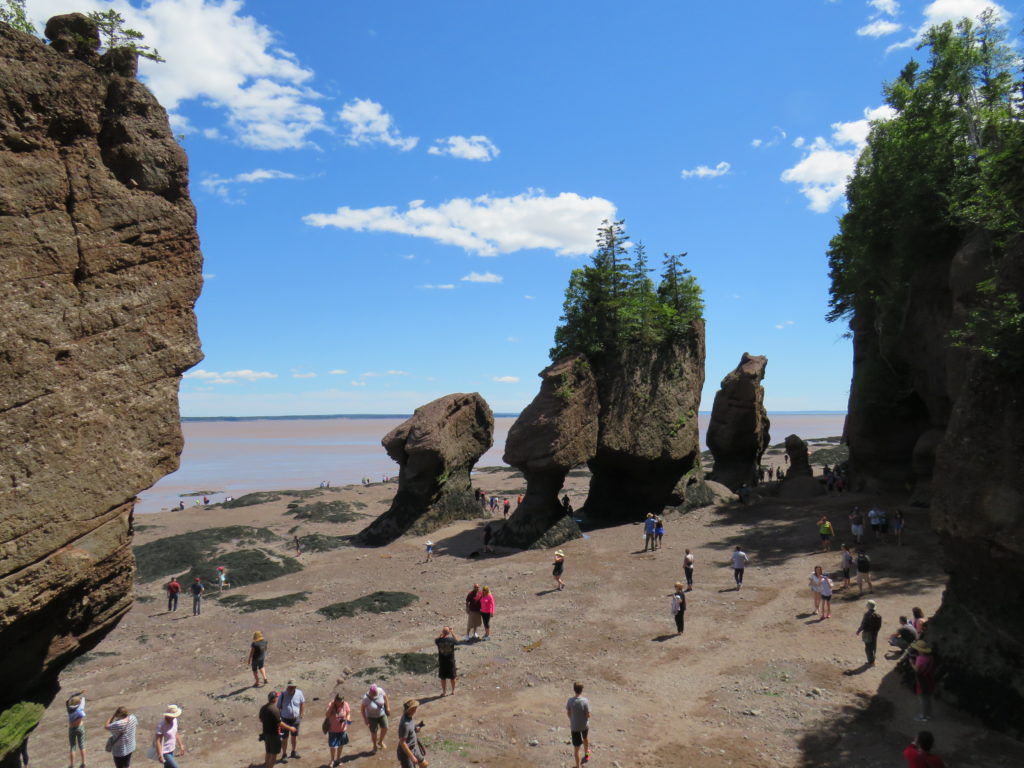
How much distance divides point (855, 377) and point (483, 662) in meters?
31.4

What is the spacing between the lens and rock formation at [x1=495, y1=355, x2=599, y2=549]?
2939 centimetres

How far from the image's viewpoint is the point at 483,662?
51.9 feet

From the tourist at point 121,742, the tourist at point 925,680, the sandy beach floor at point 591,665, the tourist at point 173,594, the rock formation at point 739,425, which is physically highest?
the rock formation at point 739,425

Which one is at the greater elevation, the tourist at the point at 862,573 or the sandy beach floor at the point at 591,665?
the tourist at the point at 862,573

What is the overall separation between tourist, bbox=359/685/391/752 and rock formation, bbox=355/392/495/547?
2349 centimetres

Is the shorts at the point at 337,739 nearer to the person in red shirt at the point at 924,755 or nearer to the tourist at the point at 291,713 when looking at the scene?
the tourist at the point at 291,713

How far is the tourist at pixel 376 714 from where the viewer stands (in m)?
11.5

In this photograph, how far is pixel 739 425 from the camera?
142 ft

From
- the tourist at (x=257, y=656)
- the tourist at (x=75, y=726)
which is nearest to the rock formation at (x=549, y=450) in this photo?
the tourist at (x=257, y=656)

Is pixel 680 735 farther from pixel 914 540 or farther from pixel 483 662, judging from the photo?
pixel 914 540

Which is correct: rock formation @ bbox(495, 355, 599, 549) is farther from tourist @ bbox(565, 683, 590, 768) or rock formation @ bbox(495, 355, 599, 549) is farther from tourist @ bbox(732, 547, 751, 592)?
tourist @ bbox(565, 683, 590, 768)

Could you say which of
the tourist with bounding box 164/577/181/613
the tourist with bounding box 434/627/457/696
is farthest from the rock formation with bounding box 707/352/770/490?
the tourist with bounding box 164/577/181/613

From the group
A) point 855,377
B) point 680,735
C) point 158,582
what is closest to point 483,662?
point 680,735

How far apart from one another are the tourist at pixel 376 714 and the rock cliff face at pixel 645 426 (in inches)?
841
